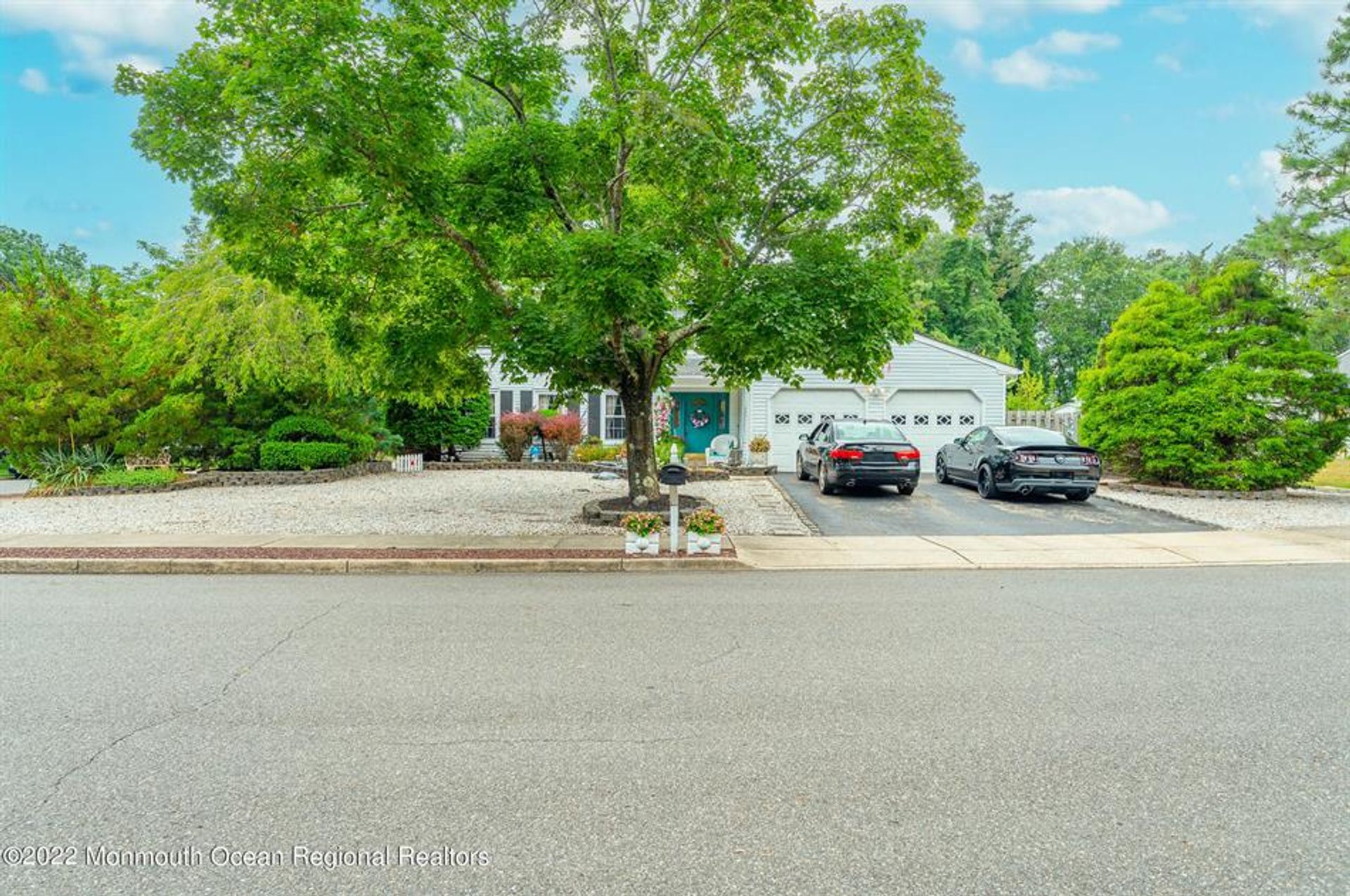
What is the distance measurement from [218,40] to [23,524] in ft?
26.9

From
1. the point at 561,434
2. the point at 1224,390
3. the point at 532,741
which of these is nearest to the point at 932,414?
the point at 1224,390

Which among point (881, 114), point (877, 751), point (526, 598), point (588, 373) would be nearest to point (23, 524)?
point (588, 373)

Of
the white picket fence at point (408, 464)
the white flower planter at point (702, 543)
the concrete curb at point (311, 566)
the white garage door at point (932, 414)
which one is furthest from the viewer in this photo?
the white garage door at point (932, 414)

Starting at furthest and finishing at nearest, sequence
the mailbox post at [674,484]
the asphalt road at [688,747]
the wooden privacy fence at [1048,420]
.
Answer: the wooden privacy fence at [1048,420], the mailbox post at [674,484], the asphalt road at [688,747]

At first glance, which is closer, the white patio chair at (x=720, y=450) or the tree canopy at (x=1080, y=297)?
the white patio chair at (x=720, y=450)

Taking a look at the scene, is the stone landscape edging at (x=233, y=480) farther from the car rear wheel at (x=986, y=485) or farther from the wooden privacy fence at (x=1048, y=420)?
the wooden privacy fence at (x=1048, y=420)

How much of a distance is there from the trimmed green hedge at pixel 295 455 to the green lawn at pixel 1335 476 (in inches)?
912

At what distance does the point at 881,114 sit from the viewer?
1095 cm

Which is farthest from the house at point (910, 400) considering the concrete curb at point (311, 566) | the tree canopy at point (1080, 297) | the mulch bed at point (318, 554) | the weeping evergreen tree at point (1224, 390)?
the tree canopy at point (1080, 297)

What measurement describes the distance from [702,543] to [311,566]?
470 centimetres

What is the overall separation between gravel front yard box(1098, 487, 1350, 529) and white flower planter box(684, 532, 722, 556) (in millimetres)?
8854

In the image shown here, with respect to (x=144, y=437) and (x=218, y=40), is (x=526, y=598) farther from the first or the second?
(x=144, y=437)

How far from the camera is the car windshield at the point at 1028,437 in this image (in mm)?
14539

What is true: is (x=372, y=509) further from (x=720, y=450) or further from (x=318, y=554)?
(x=720, y=450)
